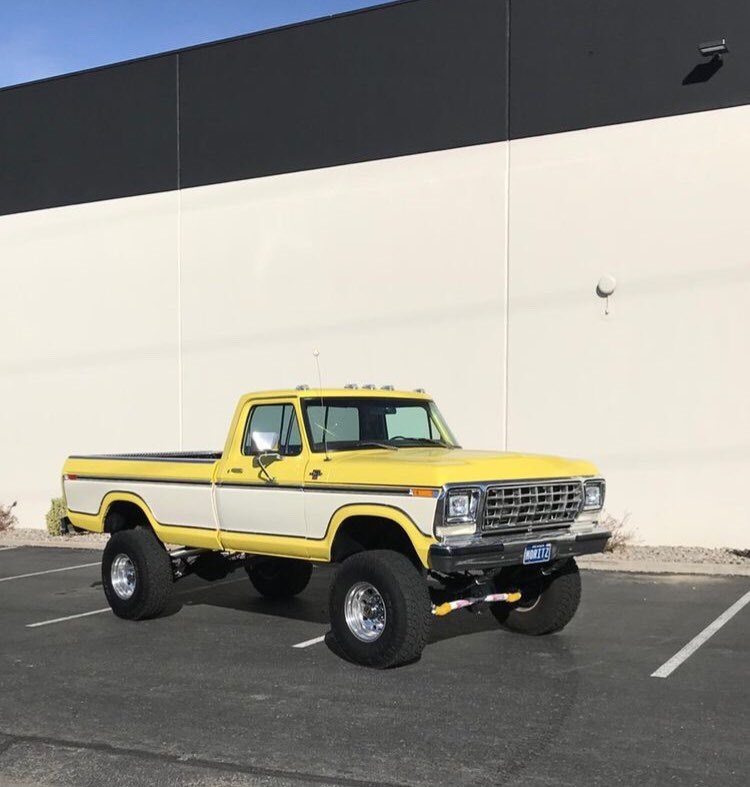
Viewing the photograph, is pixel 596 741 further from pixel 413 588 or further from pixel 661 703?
pixel 413 588

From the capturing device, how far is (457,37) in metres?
14.7

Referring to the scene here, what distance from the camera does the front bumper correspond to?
698cm

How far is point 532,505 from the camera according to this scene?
24.7ft

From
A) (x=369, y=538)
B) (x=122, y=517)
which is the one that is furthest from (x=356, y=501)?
(x=122, y=517)

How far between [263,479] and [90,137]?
12220 mm

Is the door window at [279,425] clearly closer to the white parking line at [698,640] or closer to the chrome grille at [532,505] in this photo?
the chrome grille at [532,505]

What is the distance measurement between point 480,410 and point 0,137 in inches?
457

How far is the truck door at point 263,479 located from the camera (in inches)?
321

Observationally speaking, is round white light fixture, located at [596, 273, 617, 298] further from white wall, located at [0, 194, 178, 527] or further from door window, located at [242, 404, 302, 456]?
white wall, located at [0, 194, 178, 527]

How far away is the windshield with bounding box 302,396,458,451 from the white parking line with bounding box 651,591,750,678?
8.54 feet

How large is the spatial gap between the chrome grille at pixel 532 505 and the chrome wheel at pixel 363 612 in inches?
40.4

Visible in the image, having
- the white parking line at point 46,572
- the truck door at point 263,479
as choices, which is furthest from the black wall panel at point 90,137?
the truck door at point 263,479

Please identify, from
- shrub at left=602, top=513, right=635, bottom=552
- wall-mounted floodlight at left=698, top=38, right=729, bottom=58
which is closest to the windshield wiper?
shrub at left=602, top=513, right=635, bottom=552

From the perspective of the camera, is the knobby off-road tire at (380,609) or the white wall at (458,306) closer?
the knobby off-road tire at (380,609)
